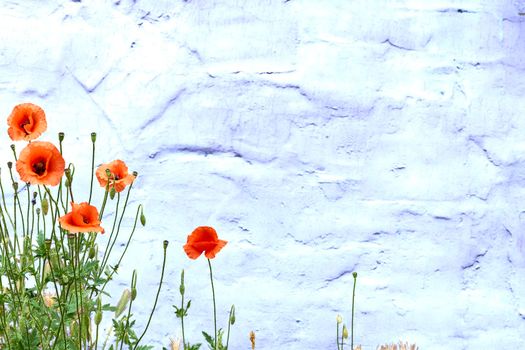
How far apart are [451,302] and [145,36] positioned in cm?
104

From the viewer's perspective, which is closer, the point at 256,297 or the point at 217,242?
the point at 217,242

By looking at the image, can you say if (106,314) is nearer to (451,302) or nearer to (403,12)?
(451,302)

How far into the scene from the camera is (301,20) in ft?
7.78

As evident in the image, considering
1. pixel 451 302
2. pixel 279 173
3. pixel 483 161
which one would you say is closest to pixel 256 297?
pixel 279 173

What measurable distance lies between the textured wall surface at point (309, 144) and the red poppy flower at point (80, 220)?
0.85 m

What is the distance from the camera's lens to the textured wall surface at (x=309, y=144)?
2.34m

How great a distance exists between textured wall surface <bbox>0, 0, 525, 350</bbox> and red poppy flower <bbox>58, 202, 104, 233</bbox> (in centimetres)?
85

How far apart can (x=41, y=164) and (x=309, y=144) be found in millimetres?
1009

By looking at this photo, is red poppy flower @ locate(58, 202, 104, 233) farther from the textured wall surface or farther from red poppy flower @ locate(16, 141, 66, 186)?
the textured wall surface

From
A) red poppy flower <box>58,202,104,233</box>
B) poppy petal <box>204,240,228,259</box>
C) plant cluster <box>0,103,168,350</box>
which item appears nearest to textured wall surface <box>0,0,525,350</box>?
plant cluster <box>0,103,168,350</box>

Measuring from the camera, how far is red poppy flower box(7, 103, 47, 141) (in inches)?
61.0

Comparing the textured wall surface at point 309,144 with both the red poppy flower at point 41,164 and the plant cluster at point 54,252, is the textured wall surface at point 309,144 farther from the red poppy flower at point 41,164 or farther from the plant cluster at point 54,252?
the red poppy flower at point 41,164

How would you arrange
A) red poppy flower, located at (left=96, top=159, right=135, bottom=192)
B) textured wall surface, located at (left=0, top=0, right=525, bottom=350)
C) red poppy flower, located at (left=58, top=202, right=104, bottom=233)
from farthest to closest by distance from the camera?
textured wall surface, located at (left=0, top=0, right=525, bottom=350), red poppy flower, located at (left=96, top=159, right=135, bottom=192), red poppy flower, located at (left=58, top=202, right=104, bottom=233)

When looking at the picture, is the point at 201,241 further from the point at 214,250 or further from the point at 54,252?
the point at 54,252
